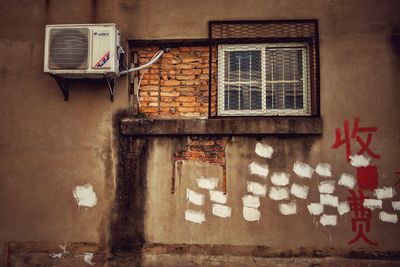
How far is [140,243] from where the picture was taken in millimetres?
4871

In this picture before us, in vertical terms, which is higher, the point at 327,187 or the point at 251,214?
the point at 327,187

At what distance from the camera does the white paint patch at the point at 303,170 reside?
15.8 feet

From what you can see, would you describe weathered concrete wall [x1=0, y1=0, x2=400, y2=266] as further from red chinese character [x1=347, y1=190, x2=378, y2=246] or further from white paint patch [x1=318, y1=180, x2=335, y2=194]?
white paint patch [x1=318, y1=180, x2=335, y2=194]

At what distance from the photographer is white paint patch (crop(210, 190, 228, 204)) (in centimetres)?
485

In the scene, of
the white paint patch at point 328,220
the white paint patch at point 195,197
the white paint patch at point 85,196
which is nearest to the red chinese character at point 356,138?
the white paint patch at point 328,220

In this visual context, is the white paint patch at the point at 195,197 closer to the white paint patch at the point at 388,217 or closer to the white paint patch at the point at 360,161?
the white paint patch at the point at 360,161

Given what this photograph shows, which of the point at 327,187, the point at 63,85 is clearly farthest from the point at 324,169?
the point at 63,85

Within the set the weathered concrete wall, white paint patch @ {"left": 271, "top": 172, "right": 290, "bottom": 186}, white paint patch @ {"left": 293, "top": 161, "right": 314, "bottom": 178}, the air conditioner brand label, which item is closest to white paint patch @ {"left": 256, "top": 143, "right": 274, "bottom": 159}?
the weathered concrete wall

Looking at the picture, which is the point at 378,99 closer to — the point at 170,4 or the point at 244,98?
the point at 244,98

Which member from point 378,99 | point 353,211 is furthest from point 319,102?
point 353,211

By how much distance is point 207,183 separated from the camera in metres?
4.88

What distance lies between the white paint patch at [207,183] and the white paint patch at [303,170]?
1.03m

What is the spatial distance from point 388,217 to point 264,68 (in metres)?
2.46

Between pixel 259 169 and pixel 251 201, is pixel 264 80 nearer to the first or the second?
pixel 259 169
